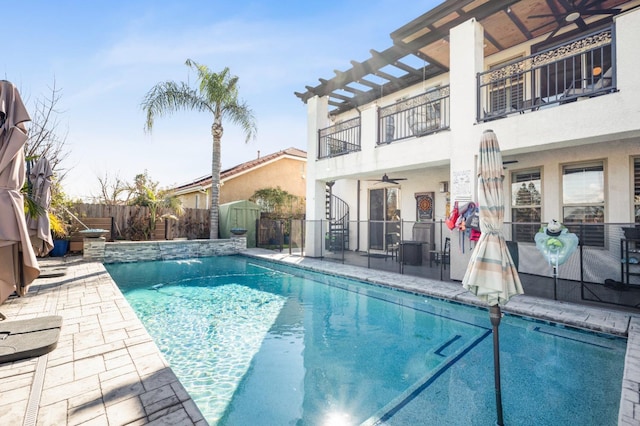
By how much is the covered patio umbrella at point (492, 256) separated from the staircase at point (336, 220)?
32.8 ft

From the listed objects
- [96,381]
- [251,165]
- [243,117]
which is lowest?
[96,381]

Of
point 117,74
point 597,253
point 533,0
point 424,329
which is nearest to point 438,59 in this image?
point 533,0

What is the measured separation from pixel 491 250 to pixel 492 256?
5 cm

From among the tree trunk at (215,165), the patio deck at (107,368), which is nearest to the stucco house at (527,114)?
the patio deck at (107,368)

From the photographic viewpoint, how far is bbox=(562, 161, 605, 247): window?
22.2ft

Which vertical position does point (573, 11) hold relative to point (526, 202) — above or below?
above

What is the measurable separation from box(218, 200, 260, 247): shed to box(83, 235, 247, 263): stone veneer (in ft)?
3.74

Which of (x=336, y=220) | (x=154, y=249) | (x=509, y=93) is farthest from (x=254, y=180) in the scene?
(x=509, y=93)

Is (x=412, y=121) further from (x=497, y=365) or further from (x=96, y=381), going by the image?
(x=96, y=381)

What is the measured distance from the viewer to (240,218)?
49.5 ft

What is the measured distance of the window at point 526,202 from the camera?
7855mm

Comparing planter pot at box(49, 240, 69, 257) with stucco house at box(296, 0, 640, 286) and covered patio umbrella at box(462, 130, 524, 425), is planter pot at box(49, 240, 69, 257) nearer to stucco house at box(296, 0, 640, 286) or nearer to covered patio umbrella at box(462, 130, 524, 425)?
stucco house at box(296, 0, 640, 286)

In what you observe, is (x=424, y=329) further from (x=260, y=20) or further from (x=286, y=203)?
(x=286, y=203)

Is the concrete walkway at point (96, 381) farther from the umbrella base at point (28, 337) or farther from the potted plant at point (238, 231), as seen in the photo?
the potted plant at point (238, 231)
